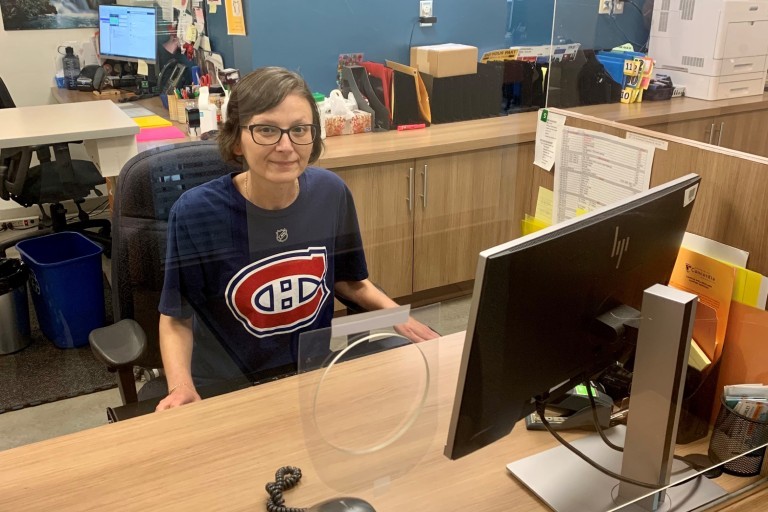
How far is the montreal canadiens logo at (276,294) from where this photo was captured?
1.61 meters

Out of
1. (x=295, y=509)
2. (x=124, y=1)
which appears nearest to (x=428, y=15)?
(x=124, y=1)

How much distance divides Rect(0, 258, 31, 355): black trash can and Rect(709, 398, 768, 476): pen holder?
8.56 ft

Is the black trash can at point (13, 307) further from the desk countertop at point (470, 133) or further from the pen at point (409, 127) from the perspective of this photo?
the pen at point (409, 127)

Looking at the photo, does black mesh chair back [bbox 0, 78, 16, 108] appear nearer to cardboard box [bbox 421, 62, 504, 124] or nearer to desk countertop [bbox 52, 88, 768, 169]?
desk countertop [bbox 52, 88, 768, 169]

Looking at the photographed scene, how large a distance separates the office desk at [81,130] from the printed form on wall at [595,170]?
163 cm

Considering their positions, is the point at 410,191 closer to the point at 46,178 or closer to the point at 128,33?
the point at 46,178

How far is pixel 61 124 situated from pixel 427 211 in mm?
1425

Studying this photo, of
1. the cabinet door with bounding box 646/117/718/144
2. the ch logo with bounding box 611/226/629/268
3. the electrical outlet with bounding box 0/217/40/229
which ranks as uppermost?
the ch logo with bounding box 611/226/629/268

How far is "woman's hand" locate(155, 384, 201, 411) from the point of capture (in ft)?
4.48

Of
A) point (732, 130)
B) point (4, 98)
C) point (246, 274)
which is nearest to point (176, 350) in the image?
point (246, 274)

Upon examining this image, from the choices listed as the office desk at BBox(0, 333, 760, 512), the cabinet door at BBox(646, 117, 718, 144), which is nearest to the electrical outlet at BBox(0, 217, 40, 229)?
the office desk at BBox(0, 333, 760, 512)

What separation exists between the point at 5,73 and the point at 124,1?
860 mm

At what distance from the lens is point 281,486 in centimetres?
103

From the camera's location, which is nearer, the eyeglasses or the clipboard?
the eyeglasses
